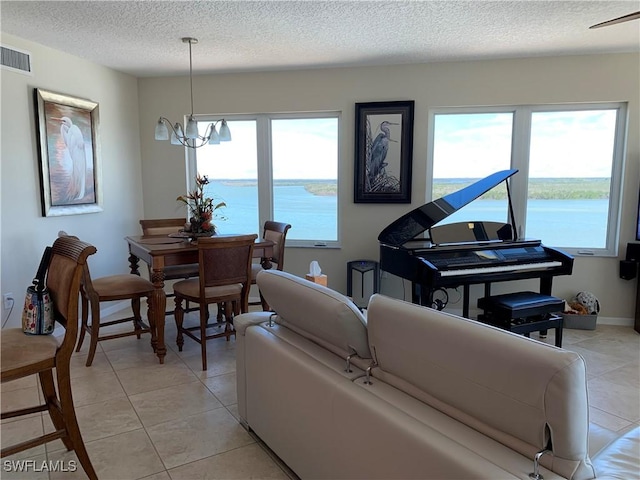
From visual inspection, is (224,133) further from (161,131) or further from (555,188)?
(555,188)

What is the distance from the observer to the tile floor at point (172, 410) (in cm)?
210

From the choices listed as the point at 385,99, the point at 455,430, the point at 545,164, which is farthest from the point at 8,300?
the point at 545,164

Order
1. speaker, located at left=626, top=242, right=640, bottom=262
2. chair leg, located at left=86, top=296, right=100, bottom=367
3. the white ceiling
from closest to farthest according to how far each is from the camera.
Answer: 1. the white ceiling
2. chair leg, located at left=86, top=296, right=100, bottom=367
3. speaker, located at left=626, top=242, right=640, bottom=262

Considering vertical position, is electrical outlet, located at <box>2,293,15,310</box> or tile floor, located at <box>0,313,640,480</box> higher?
electrical outlet, located at <box>2,293,15,310</box>

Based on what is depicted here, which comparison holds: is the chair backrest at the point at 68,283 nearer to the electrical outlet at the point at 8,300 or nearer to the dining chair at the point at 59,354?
the dining chair at the point at 59,354

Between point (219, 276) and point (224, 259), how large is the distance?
0.13 metres

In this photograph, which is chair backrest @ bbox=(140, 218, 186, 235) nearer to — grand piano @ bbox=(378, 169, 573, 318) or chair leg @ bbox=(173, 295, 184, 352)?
chair leg @ bbox=(173, 295, 184, 352)

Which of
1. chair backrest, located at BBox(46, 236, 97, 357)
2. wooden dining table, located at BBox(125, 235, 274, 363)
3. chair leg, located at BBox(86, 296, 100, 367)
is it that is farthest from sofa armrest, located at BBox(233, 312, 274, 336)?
chair leg, located at BBox(86, 296, 100, 367)

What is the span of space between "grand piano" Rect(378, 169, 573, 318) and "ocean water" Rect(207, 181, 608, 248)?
644 millimetres

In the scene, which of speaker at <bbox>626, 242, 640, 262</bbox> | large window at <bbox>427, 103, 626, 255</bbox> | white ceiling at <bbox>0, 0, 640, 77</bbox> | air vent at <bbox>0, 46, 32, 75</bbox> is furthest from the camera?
large window at <bbox>427, 103, 626, 255</bbox>

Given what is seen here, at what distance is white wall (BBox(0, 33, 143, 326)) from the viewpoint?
3348 millimetres

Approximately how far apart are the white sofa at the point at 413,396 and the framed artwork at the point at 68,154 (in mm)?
2710

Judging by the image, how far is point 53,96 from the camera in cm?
369

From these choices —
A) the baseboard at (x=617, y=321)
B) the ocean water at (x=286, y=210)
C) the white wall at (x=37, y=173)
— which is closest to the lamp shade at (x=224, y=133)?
the ocean water at (x=286, y=210)
